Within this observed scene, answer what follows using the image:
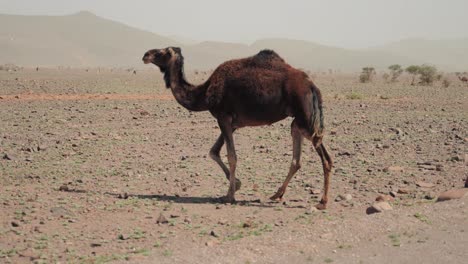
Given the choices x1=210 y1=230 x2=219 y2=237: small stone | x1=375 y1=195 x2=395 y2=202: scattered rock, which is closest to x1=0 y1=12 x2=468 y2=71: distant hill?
x1=375 y1=195 x2=395 y2=202: scattered rock

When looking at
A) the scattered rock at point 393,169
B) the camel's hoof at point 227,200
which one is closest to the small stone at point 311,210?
the camel's hoof at point 227,200

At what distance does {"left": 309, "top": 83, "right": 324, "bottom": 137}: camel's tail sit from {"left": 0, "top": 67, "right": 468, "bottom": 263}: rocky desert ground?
4.12ft

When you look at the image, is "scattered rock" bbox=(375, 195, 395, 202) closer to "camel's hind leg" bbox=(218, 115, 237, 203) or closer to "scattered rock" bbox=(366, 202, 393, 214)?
"scattered rock" bbox=(366, 202, 393, 214)

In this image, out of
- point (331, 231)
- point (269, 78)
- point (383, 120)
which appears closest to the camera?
point (331, 231)

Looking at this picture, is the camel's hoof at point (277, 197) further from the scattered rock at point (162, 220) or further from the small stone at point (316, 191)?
the scattered rock at point (162, 220)

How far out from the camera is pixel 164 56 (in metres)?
10.6

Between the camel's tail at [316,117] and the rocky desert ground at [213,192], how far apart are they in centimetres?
125

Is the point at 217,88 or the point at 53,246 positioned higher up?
the point at 217,88

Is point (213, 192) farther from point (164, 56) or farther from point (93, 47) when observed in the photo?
point (93, 47)

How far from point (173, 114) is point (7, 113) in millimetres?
5617

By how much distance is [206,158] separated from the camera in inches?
525

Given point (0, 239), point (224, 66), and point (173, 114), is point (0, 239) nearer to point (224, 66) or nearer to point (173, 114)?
point (224, 66)

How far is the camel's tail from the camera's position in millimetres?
9258

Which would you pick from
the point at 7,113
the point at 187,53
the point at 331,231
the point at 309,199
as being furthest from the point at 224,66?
the point at 187,53
